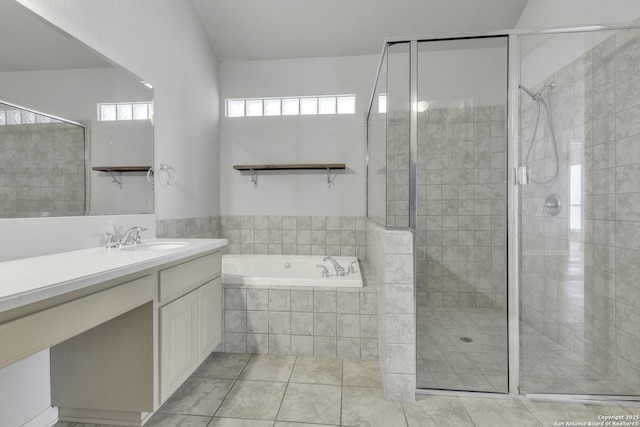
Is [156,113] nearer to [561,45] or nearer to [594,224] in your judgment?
[561,45]

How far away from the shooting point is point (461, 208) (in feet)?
6.23

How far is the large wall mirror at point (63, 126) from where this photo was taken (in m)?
1.25

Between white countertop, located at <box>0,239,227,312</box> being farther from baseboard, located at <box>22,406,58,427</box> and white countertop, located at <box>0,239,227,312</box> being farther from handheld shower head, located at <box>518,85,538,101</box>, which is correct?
handheld shower head, located at <box>518,85,538,101</box>

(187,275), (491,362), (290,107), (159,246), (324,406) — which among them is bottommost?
(324,406)

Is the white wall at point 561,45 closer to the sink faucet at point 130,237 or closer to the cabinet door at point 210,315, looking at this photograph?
the cabinet door at point 210,315

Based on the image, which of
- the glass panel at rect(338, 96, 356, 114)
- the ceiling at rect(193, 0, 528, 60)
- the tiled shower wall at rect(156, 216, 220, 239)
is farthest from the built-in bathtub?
the ceiling at rect(193, 0, 528, 60)

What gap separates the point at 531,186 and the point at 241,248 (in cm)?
273

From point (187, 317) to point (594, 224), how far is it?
238cm

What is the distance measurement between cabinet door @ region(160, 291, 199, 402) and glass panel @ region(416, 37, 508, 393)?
1.28 metres

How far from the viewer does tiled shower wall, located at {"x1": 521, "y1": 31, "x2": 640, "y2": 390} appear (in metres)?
1.62

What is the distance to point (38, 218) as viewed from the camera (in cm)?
135

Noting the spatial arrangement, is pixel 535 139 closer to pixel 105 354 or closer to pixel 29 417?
pixel 105 354

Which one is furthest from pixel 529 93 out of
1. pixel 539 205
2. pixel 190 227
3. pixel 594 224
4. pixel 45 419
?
pixel 45 419

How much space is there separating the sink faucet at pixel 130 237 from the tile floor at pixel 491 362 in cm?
176
